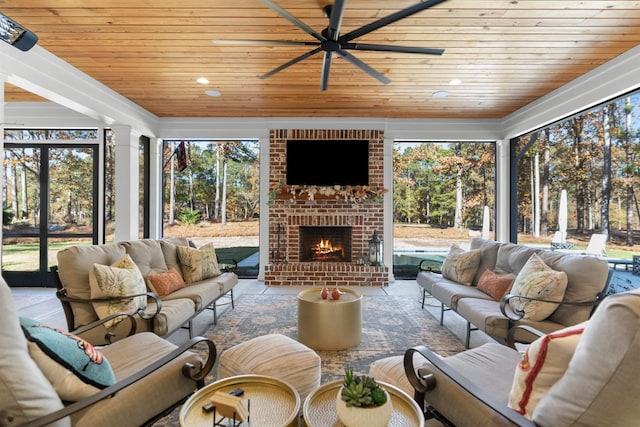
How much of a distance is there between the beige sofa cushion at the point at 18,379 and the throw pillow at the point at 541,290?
2.84 metres

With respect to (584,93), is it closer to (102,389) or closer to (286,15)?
(286,15)

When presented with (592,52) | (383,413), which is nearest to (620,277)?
(592,52)

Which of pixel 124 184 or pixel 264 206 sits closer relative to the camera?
pixel 124 184

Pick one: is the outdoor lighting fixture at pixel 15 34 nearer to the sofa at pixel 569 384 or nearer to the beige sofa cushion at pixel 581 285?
the sofa at pixel 569 384

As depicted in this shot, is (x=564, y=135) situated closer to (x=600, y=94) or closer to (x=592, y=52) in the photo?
(x=600, y=94)

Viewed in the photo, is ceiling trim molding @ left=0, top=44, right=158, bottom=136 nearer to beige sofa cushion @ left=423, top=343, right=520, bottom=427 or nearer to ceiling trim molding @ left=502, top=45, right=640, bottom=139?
beige sofa cushion @ left=423, top=343, right=520, bottom=427

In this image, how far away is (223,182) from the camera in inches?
232

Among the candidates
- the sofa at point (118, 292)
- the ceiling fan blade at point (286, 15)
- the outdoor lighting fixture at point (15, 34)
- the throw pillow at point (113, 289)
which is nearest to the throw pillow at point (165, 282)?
the sofa at point (118, 292)

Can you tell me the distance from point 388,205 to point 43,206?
5.69 m

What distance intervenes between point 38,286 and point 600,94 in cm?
824

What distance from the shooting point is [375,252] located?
535 centimetres

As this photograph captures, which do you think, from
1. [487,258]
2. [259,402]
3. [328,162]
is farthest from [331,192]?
[259,402]

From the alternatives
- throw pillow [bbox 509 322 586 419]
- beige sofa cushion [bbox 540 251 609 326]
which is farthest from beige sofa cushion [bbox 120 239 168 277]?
beige sofa cushion [bbox 540 251 609 326]

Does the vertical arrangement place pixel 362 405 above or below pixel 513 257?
below
